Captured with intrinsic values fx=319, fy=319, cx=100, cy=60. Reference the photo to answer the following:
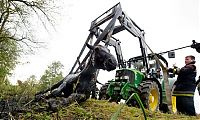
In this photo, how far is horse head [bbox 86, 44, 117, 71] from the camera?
4504mm

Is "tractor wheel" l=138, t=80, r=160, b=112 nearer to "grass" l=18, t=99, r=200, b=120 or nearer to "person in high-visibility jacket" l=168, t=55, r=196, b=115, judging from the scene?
"person in high-visibility jacket" l=168, t=55, r=196, b=115

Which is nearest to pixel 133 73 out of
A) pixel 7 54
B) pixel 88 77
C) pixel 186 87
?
pixel 186 87

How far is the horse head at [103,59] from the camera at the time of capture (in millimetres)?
4504

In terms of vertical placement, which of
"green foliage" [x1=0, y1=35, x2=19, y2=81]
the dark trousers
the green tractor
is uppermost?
"green foliage" [x1=0, y1=35, x2=19, y2=81]

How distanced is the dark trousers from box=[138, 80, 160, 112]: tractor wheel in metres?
0.78

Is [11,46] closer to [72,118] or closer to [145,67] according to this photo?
[145,67]

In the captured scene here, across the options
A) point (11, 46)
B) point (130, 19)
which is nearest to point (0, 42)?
point (11, 46)

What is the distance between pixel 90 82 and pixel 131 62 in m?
5.65

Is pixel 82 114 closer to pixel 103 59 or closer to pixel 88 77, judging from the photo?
pixel 103 59

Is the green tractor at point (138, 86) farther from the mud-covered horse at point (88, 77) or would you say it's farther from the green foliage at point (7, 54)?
the green foliage at point (7, 54)

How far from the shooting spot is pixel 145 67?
1012 centimetres

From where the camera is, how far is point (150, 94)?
28.9ft

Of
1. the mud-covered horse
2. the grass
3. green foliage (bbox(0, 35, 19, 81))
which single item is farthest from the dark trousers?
green foliage (bbox(0, 35, 19, 81))

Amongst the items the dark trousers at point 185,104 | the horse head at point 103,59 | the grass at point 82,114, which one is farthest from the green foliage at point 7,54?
the horse head at point 103,59
